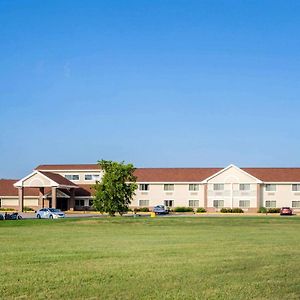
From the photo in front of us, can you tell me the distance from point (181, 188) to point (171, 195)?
1917 millimetres

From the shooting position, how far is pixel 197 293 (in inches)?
452

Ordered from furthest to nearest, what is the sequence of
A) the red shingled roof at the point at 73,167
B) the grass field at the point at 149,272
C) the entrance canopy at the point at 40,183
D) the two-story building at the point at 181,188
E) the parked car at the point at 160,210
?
the red shingled roof at the point at 73,167
the two-story building at the point at 181,188
the entrance canopy at the point at 40,183
the parked car at the point at 160,210
the grass field at the point at 149,272

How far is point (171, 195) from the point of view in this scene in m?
87.2

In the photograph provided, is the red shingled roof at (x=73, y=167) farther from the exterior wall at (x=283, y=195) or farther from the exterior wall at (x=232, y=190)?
the exterior wall at (x=283, y=195)

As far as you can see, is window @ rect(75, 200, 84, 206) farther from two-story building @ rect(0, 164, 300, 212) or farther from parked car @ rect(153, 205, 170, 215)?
parked car @ rect(153, 205, 170, 215)

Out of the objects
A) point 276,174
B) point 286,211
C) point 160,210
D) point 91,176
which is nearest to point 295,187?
point 276,174

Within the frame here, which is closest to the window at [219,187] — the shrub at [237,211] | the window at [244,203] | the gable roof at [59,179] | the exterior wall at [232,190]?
the exterior wall at [232,190]

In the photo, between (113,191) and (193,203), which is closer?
(113,191)

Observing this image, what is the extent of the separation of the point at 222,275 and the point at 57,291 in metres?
4.24

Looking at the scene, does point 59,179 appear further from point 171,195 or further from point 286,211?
point 286,211

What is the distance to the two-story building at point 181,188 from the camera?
8331 centimetres

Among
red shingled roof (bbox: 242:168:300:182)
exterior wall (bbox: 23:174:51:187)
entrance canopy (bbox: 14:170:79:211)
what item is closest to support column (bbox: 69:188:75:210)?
entrance canopy (bbox: 14:170:79:211)

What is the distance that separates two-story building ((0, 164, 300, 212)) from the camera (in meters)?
83.3

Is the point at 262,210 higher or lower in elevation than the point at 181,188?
lower
